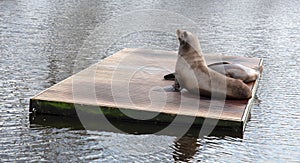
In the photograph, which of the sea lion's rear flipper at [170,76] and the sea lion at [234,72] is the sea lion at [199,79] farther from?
the sea lion at [234,72]

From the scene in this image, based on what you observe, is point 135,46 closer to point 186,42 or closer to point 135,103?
point 186,42

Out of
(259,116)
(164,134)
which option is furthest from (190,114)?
(259,116)

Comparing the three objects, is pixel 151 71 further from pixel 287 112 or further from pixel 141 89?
pixel 287 112

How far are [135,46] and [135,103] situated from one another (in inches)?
217

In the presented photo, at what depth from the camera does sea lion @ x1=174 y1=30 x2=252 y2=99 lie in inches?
285

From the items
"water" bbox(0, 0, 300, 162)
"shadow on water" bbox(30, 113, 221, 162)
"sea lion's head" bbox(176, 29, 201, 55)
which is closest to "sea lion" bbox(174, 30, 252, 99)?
"sea lion's head" bbox(176, 29, 201, 55)

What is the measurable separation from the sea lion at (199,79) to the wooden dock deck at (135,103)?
0.32 feet

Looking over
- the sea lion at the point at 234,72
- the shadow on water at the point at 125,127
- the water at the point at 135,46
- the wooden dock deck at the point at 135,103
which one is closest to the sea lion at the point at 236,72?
the sea lion at the point at 234,72

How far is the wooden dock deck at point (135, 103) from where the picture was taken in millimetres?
6625

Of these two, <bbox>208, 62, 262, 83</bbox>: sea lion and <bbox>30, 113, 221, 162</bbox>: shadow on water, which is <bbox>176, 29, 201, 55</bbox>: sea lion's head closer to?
<bbox>208, 62, 262, 83</bbox>: sea lion

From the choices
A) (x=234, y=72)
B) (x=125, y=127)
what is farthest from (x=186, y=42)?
(x=125, y=127)

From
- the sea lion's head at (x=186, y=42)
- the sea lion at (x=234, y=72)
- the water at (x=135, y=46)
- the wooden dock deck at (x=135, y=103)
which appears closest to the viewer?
the water at (x=135, y=46)

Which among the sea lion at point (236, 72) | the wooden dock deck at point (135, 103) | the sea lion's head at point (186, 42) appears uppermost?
the sea lion's head at point (186, 42)

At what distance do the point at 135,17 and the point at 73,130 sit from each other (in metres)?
11.5
